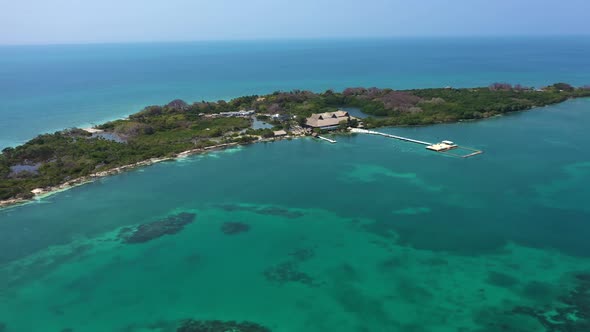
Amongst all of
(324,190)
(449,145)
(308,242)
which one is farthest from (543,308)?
(449,145)

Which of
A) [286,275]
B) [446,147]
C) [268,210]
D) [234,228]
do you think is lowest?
[286,275]

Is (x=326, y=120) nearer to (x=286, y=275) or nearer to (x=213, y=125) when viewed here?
(x=213, y=125)

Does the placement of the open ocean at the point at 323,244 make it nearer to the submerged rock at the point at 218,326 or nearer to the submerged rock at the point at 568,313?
the submerged rock at the point at 568,313

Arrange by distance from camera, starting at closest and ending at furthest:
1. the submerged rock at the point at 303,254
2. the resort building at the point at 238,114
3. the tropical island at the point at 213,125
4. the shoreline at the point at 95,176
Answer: the submerged rock at the point at 303,254 < the shoreline at the point at 95,176 < the tropical island at the point at 213,125 < the resort building at the point at 238,114

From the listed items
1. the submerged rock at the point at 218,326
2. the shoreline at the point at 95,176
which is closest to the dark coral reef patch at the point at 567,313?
the submerged rock at the point at 218,326

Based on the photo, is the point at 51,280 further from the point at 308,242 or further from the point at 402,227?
the point at 402,227

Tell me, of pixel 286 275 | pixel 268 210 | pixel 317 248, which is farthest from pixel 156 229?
pixel 317 248

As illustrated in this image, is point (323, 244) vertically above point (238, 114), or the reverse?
point (238, 114)
